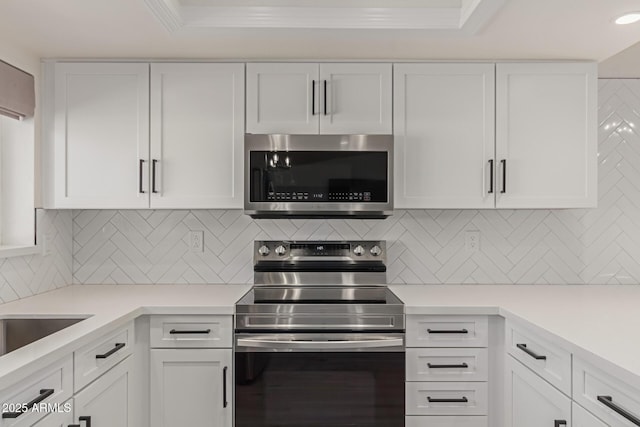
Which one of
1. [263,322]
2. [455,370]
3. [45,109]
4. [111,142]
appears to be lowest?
[455,370]

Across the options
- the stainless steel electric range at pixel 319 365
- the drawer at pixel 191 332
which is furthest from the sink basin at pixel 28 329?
the stainless steel electric range at pixel 319 365

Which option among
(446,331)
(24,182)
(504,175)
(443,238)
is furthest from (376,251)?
(24,182)

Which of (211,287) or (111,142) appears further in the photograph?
(211,287)

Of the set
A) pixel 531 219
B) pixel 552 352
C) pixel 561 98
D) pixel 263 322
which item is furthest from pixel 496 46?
pixel 263 322

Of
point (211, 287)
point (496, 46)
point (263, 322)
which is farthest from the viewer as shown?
point (211, 287)

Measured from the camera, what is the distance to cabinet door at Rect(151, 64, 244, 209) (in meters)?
2.40

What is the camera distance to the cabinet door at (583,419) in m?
1.37

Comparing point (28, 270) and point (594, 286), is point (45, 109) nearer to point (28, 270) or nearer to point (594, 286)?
point (28, 270)

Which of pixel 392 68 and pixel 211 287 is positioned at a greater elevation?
pixel 392 68

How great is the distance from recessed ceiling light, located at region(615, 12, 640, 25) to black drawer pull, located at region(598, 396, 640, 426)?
1.44m

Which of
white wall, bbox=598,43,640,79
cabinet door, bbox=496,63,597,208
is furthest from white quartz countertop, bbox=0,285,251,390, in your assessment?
white wall, bbox=598,43,640,79

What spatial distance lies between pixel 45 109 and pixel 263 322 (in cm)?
149

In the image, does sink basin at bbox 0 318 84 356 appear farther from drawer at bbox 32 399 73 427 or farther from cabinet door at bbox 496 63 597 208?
cabinet door at bbox 496 63 597 208

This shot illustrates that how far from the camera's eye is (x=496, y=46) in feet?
7.34
